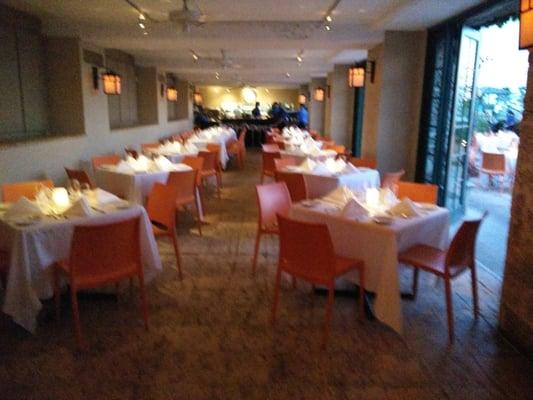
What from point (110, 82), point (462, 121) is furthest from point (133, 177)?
point (462, 121)

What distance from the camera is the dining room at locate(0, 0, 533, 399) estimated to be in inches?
108

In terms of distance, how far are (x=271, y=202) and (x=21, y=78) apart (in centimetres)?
463

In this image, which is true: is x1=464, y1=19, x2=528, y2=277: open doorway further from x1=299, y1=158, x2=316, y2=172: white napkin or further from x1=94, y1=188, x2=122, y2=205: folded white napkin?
x1=94, y1=188, x2=122, y2=205: folded white napkin

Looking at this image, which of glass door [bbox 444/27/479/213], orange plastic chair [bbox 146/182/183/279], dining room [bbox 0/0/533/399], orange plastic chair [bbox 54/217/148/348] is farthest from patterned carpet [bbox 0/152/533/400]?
glass door [bbox 444/27/479/213]

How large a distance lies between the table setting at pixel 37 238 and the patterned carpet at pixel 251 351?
278mm

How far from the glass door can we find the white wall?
527 centimetres

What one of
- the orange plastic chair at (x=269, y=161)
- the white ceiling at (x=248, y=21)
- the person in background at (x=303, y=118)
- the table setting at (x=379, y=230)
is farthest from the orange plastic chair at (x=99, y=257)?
the person in background at (x=303, y=118)

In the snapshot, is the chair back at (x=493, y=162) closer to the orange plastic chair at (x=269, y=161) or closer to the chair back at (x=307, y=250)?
the orange plastic chair at (x=269, y=161)

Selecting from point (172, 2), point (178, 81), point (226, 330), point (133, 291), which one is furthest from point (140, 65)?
point (226, 330)

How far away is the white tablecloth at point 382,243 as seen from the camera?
9.91 ft

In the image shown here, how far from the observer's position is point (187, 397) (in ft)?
8.16

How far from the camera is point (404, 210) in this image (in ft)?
11.0

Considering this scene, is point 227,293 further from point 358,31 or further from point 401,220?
point 358,31

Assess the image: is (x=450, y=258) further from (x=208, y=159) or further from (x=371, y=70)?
(x=371, y=70)
